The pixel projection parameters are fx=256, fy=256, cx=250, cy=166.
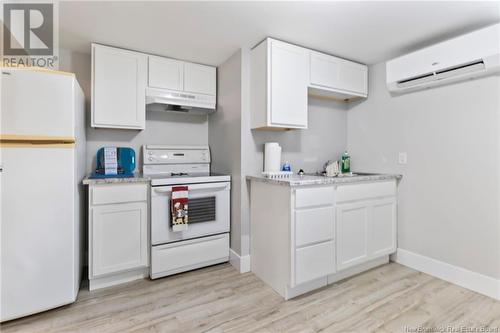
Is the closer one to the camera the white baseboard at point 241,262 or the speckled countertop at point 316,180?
the speckled countertop at point 316,180

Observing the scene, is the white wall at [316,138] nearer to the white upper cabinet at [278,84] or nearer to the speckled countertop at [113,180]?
the white upper cabinet at [278,84]

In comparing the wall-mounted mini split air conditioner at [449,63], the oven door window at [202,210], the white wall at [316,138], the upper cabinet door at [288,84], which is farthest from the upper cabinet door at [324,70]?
the oven door window at [202,210]

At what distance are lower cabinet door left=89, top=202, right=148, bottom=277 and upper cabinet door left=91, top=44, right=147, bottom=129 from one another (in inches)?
33.4

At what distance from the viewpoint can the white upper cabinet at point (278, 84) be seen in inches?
93.4

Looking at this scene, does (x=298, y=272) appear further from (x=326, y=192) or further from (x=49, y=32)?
(x=49, y=32)

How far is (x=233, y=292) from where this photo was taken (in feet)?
7.20

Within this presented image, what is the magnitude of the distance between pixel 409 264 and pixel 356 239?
797mm

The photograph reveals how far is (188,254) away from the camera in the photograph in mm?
2527

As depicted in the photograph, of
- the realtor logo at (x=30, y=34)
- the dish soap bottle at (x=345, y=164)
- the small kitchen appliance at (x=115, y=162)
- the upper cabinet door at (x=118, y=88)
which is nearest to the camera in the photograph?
the realtor logo at (x=30, y=34)

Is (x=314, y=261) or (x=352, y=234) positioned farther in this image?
(x=352, y=234)

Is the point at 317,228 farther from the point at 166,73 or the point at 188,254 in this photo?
the point at 166,73

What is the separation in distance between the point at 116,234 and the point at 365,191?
234cm

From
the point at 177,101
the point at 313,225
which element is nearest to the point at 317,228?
the point at 313,225

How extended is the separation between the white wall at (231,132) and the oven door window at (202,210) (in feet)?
0.77
